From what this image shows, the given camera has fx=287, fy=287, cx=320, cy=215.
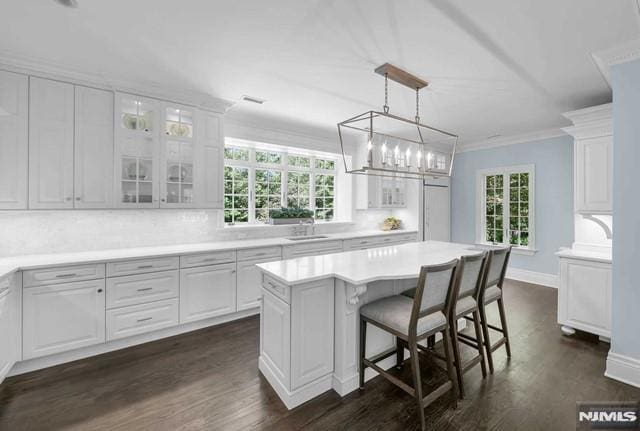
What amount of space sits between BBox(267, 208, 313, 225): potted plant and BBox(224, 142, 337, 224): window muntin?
0.23 m

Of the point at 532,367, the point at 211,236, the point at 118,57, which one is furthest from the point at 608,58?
the point at 211,236

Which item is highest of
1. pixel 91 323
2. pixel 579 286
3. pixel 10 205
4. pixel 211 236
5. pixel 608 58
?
pixel 608 58

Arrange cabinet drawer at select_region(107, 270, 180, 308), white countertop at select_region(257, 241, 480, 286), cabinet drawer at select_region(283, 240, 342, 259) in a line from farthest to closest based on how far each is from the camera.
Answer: cabinet drawer at select_region(283, 240, 342, 259)
cabinet drawer at select_region(107, 270, 180, 308)
white countertop at select_region(257, 241, 480, 286)

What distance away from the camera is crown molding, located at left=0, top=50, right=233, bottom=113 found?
252cm

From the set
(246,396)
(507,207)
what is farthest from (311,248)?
(507,207)

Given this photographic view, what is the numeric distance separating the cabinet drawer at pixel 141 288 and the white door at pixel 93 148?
2.67 ft

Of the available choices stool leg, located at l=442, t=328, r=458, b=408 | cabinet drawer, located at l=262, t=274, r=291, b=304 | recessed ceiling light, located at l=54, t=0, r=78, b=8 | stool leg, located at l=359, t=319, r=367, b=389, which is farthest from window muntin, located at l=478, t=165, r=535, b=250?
recessed ceiling light, located at l=54, t=0, r=78, b=8

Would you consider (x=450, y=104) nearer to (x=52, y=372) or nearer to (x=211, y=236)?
(x=211, y=236)

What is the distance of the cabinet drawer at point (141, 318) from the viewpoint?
277 centimetres

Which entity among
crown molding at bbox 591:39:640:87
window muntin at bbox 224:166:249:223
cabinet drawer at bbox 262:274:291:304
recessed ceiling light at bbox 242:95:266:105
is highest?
recessed ceiling light at bbox 242:95:266:105

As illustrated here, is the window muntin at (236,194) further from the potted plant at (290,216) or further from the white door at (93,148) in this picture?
the white door at (93,148)

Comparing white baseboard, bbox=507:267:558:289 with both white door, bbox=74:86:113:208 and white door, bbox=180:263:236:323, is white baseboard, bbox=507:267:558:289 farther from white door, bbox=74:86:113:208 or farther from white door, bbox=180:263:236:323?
white door, bbox=74:86:113:208

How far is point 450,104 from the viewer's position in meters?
3.70

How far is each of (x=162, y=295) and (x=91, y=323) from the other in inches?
23.8
